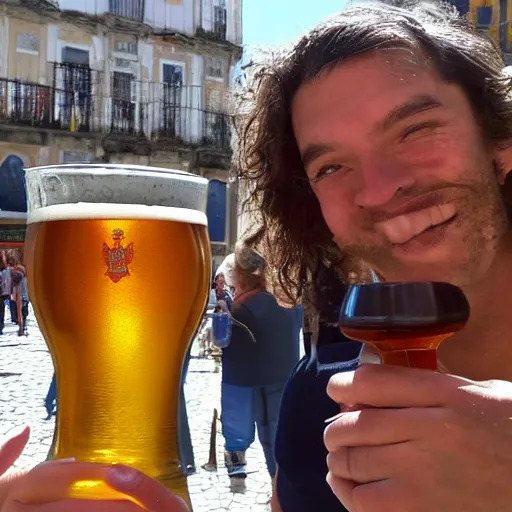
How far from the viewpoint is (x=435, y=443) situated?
505mm

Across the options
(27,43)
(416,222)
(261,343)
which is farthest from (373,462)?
(27,43)

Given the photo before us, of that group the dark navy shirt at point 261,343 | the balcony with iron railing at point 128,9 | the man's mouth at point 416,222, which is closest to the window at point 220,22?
the balcony with iron railing at point 128,9

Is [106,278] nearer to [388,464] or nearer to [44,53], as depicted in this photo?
[388,464]

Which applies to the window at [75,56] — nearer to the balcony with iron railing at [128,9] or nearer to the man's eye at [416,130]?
the balcony with iron railing at [128,9]

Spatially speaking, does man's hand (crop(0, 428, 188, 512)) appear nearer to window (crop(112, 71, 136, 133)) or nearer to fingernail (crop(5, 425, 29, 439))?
fingernail (crop(5, 425, 29, 439))

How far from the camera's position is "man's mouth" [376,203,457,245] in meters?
1.03

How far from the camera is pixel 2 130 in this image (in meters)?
15.8

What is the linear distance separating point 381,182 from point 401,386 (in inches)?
23.7

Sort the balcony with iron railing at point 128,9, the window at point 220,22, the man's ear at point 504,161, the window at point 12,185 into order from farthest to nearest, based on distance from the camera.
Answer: the window at point 220,22
the balcony with iron railing at point 128,9
the window at point 12,185
the man's ear at point 504,161

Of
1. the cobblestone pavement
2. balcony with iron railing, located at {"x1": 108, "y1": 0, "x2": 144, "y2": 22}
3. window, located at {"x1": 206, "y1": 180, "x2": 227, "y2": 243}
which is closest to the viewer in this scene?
the cobblestone pavement

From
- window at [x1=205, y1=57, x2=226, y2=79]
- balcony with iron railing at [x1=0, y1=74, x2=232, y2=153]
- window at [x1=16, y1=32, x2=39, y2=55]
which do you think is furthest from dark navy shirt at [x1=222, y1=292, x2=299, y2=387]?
window at [x1=205, y1=57, x2=226, y2=79]

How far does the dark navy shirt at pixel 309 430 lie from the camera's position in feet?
3.75

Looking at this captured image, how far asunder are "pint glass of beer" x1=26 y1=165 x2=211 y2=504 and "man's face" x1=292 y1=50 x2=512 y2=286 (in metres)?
0.51

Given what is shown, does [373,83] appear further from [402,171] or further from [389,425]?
[389,425]
